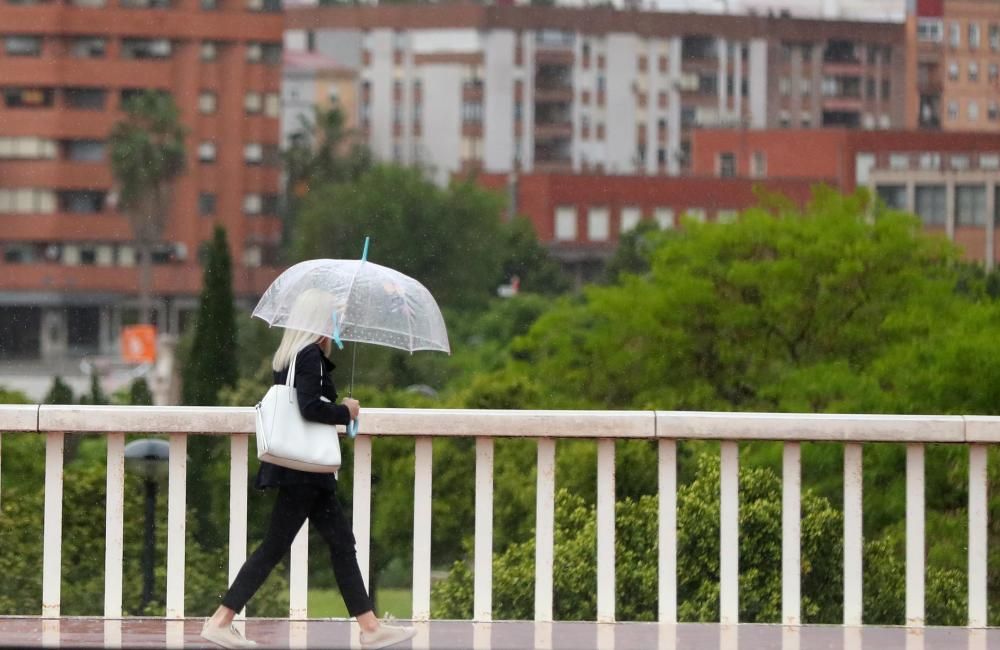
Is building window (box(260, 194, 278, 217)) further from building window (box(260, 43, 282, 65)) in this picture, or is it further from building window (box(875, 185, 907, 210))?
building window (box(875, 185, 907, 210))

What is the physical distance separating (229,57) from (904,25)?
45.4 m

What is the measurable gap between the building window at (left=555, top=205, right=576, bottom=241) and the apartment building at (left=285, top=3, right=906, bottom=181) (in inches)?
251

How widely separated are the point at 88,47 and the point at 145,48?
11.3ft

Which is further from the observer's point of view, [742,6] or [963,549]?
[742,6]

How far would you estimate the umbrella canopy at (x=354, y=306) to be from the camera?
5.04m

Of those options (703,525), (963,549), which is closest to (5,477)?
(963,549)

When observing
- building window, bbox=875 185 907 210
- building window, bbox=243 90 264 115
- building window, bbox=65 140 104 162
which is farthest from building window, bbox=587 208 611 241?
building window, bbox=65 140 104 162

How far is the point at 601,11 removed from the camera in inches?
4769

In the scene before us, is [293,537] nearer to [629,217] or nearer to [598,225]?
[598,225]

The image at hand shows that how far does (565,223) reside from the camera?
10962 centimetres

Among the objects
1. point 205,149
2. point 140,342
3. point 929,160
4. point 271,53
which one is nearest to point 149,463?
point 929,160

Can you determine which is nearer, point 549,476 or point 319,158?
point 549,476

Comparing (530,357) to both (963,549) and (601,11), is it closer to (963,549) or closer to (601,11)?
(963,549)

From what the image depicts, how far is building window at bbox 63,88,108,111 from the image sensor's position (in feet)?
343
